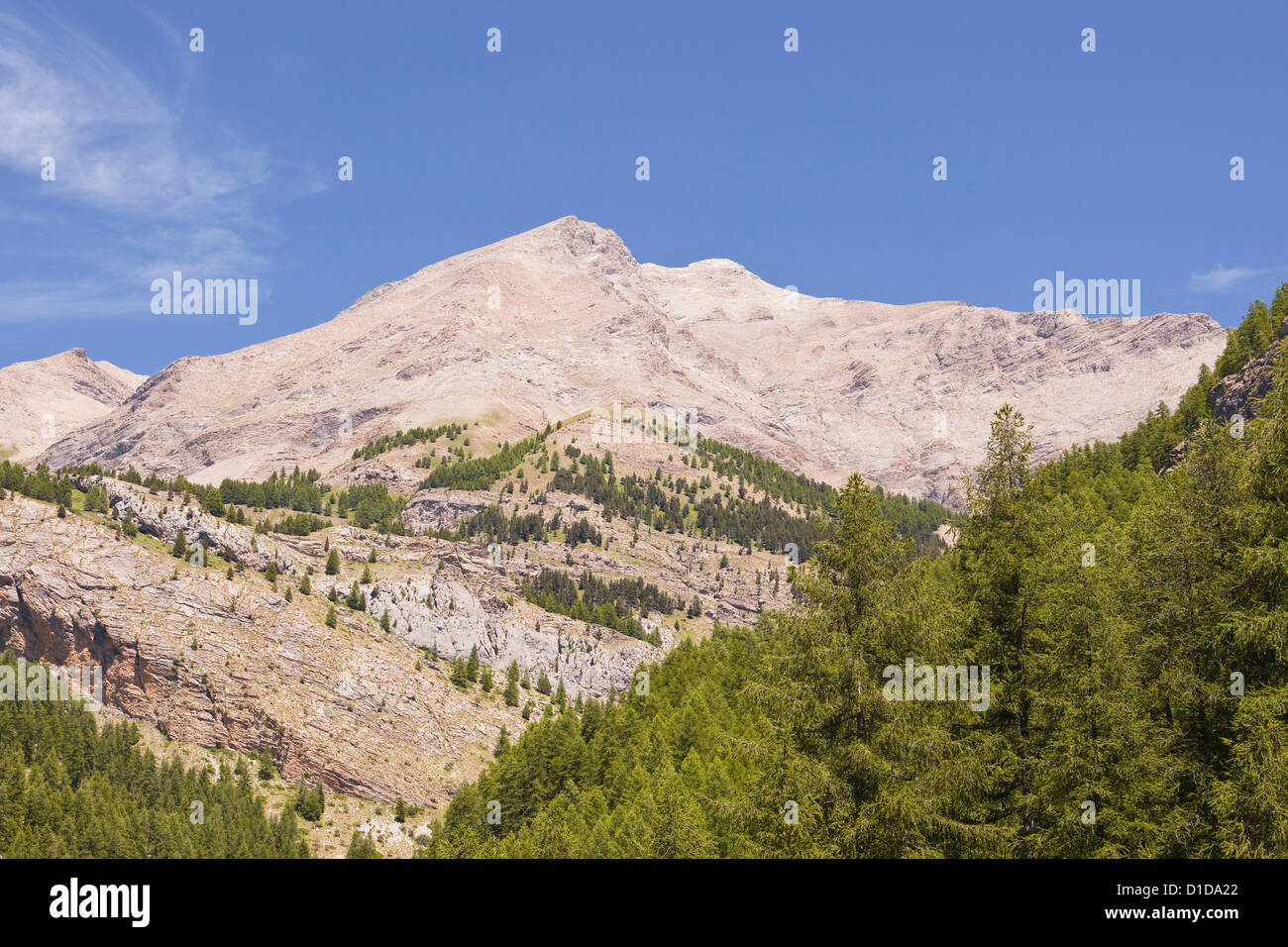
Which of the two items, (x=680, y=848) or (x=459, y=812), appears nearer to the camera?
(x=680, y=848)

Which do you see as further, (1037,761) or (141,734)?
(141,734)

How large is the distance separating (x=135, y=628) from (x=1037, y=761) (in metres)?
202

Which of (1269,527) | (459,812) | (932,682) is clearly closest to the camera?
(1269,527)

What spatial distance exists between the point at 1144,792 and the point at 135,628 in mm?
204070

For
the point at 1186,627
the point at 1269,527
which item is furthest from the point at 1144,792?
the point at 1269,527

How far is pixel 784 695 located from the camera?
27750mm

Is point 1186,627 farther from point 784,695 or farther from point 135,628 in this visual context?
point 135,628

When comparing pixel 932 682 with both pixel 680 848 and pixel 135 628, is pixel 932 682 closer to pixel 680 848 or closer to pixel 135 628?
pixel 680 848
